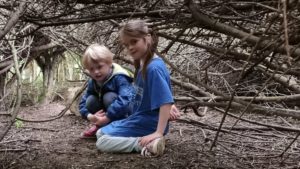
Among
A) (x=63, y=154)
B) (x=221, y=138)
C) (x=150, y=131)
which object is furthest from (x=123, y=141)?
(x=221, y=138)

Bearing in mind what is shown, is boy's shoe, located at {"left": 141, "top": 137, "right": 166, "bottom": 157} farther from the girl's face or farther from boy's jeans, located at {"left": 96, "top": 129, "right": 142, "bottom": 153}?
the girl's face

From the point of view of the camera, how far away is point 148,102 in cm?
286

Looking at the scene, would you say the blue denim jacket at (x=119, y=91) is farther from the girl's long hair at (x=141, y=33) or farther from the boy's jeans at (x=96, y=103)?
the girl's long hair at (x=141, y=33)

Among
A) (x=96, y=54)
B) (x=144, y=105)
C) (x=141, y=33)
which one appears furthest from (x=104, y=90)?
(x=141, y=33)

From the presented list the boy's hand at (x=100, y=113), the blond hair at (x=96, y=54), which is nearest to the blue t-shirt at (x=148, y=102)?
the boy's hand at (x=100, y=113)

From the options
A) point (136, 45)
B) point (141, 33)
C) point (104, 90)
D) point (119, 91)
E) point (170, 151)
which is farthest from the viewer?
point (104, 90)

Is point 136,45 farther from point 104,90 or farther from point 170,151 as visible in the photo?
point 104,90

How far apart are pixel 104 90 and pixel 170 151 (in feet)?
2.57

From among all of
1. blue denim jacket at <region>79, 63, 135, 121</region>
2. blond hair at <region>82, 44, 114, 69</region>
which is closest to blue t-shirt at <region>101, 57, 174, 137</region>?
blue denim jacket at <region>79, 63, 135, 121</region>

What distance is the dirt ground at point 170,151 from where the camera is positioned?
2.51 metres

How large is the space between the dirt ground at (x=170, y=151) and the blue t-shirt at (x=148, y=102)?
18 centimetres

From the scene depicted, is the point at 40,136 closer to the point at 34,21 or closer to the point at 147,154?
the point at 147,154

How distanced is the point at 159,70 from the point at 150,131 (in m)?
0.45

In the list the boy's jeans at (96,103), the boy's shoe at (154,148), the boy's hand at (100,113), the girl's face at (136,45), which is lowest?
the boy's shoe at (154,148)
